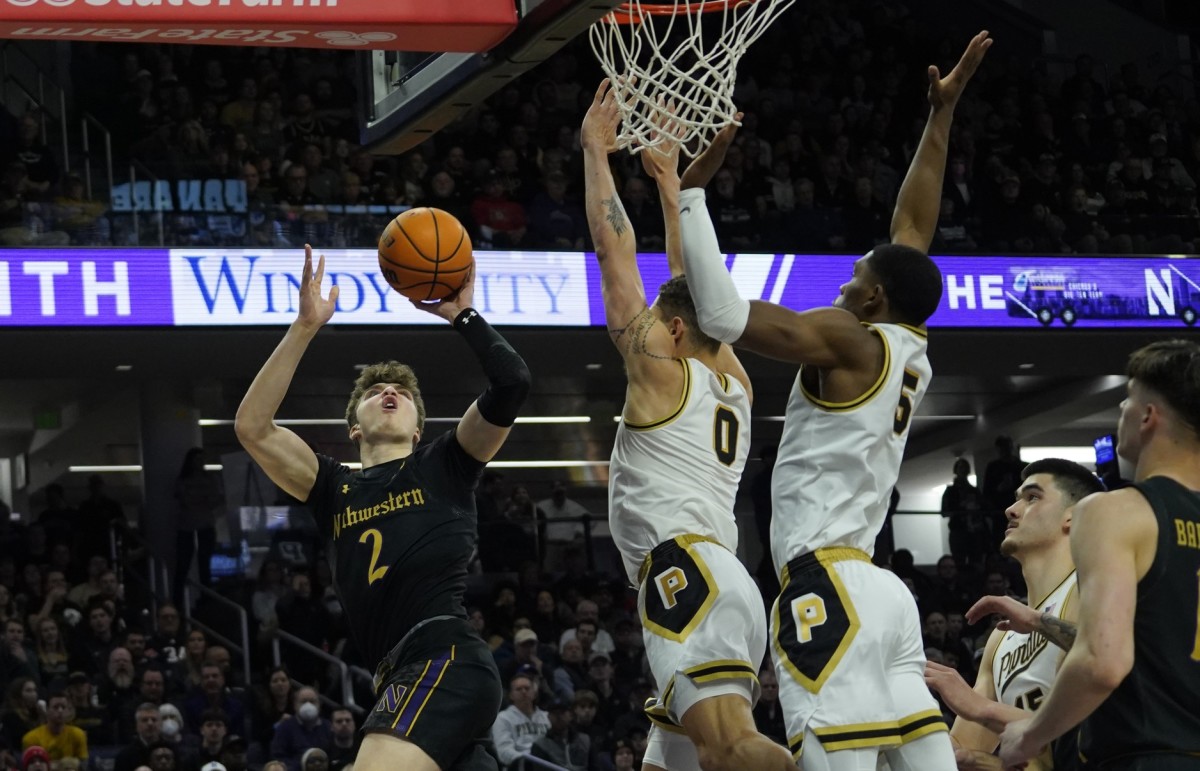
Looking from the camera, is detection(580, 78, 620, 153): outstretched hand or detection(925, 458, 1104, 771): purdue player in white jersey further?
detection(580, 78, 620, 153): outstretched hand

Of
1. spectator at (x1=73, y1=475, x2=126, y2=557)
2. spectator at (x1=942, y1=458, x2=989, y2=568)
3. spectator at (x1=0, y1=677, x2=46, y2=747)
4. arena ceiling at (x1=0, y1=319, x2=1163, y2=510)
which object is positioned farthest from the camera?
spectator at (x1=942, y1=458, x2=989, y2=568)

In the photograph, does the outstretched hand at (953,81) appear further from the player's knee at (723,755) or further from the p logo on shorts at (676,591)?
the player's knee at (723,755)

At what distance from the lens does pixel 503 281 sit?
13.6m

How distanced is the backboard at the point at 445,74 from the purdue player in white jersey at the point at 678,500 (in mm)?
400

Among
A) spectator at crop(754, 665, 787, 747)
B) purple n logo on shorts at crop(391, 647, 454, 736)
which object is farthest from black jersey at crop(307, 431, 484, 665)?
spectator at crop(754, 665, 787, 747)

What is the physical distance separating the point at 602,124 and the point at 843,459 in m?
1.75

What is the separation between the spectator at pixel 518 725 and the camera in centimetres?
1138

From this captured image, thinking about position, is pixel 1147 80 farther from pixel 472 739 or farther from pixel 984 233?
pixel 472 739

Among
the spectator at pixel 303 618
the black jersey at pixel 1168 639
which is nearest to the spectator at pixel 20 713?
the spectator at pixel 303 618

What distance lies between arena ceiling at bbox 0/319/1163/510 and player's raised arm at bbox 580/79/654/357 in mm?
8255

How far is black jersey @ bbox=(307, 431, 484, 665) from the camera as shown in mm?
4883

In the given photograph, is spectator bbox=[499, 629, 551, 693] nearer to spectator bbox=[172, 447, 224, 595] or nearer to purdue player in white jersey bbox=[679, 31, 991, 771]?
spectator bbox=[172, 447, 224, 595]

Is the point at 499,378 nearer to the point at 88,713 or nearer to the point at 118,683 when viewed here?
the point at 88,713

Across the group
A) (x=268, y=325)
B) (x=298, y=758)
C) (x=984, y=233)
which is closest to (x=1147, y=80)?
(x=984, y=233)
